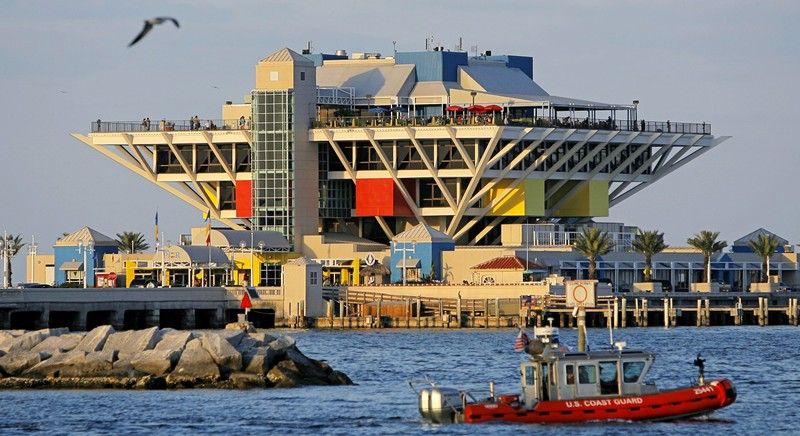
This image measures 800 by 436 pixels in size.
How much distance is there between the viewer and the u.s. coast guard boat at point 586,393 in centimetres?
6103

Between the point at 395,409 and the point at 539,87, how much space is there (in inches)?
3996

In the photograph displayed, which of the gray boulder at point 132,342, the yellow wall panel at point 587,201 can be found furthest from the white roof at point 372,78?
the gray boulder at point 132,342

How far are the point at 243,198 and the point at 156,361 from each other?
266 ft

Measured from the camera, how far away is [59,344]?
8125cm

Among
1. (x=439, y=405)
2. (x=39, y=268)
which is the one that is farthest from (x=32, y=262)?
(x=439, y=405)

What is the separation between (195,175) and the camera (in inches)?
6339

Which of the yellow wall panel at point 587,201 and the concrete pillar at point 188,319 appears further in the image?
the yellow wall panel at point 587,201

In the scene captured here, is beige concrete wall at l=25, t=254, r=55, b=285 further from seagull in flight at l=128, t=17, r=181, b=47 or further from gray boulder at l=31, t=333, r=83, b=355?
seagull in flight at l=128, t=17, r=181, b=47

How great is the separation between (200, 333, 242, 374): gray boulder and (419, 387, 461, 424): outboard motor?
579 inches

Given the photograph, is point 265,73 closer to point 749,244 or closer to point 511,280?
point 511,280

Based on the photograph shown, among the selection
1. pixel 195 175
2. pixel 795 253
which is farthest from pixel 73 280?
pixel 795 253

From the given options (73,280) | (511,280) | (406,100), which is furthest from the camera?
(406,100)

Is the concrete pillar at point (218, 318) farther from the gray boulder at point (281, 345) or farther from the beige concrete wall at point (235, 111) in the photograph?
the gray boulder at point (281, 345)

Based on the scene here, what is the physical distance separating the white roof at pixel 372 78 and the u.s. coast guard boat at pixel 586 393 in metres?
100.0
